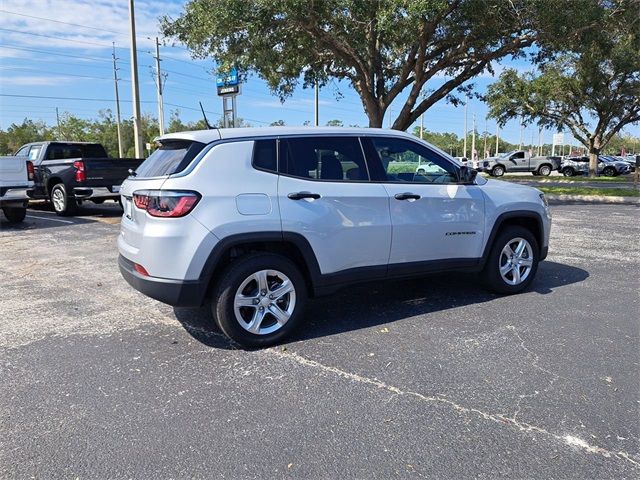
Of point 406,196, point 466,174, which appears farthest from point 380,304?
point 466,174

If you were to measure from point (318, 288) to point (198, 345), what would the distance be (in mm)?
1115

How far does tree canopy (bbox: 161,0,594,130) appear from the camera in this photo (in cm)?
1221

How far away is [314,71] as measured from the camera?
17.8m

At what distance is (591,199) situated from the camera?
15680 mm

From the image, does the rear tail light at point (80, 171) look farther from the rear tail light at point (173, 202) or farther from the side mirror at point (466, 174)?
the side mirror at point (466, 174)

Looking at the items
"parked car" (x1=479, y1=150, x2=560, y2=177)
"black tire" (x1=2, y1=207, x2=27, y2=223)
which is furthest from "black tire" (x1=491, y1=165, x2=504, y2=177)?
"black tire" (x1=2, y1=207, x2=27, y2=223)

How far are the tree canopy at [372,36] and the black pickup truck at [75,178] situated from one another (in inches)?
167

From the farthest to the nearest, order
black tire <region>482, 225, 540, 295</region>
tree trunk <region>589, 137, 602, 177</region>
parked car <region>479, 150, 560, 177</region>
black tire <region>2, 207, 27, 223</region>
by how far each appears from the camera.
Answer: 1. parked car <region>479, 150, 560, 177</region>
2. tree trunk <region>589, 137, 602, 177</region>
3. black tire <region>2, 207, 27, 223</region>
4. black tire <region>482, 225, 540, 295</region>

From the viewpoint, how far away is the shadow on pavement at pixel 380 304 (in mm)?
4586

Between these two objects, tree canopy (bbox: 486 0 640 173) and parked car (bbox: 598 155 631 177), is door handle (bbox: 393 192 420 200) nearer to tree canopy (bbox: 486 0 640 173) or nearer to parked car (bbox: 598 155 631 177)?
tree canopy (bbox: 486 0 640 173)

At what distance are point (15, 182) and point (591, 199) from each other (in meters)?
15.6

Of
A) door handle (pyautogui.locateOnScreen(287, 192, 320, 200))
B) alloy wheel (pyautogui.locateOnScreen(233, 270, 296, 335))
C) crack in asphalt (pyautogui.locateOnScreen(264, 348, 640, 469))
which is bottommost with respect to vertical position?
crack in asphalt (pyautogui.locateOnScreen(264, 348, 640, 469))

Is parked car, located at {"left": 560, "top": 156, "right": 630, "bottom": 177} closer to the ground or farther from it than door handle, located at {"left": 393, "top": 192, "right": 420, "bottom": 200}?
farther from it

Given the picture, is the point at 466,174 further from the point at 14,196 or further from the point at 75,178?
the point at 75,178
